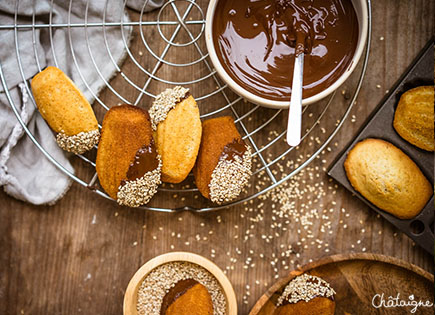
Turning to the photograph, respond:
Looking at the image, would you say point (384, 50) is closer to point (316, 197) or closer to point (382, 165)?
point (382, 165)

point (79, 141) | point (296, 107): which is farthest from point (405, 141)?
point (79, 141)

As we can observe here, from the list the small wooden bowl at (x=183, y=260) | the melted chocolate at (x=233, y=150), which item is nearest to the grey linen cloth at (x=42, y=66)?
the small wooden bowl at (x=183, y=260)

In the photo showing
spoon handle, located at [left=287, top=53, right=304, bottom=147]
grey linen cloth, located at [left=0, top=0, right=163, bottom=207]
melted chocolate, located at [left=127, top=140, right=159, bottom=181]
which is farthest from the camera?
grey linen cloth, located at [left=0, top=0, right=163, bottom=207]

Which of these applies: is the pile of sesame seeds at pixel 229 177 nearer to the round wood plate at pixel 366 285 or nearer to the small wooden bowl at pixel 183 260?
the small wooden bowl at pixel 183 260

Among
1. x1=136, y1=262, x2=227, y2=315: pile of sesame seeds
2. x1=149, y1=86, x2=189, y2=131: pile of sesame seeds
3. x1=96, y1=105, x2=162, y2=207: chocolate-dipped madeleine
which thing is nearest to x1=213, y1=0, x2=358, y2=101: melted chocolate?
x1=149, y1=86, x2=189, y2=131: pile of sesame seeds

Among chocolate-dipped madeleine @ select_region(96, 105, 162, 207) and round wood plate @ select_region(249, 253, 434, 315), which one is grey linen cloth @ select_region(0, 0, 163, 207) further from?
round wood plate @ select_region(249, 253, 434, 315)

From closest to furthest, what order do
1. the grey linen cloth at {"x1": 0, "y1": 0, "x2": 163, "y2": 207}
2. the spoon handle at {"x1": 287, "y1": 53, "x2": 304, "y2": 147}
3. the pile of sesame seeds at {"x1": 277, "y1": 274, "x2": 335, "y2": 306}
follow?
the spoon handle at {"x1": 287, "y1": 53, "x2": 304, "y2": 147}
the pile of sesame seeds at {"x1": 277, "y1": 274, "x2": 335, "y2": 306}
the grey linen cloth at {"x1": 0, "y1": 0, "x2": 163, "y2": 207}

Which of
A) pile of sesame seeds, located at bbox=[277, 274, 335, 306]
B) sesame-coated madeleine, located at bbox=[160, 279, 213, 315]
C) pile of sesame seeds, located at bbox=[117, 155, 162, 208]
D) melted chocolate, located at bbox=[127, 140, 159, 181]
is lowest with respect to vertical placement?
sesame-coated madeleine, located at bbox=[160, 279, 213, 315]
